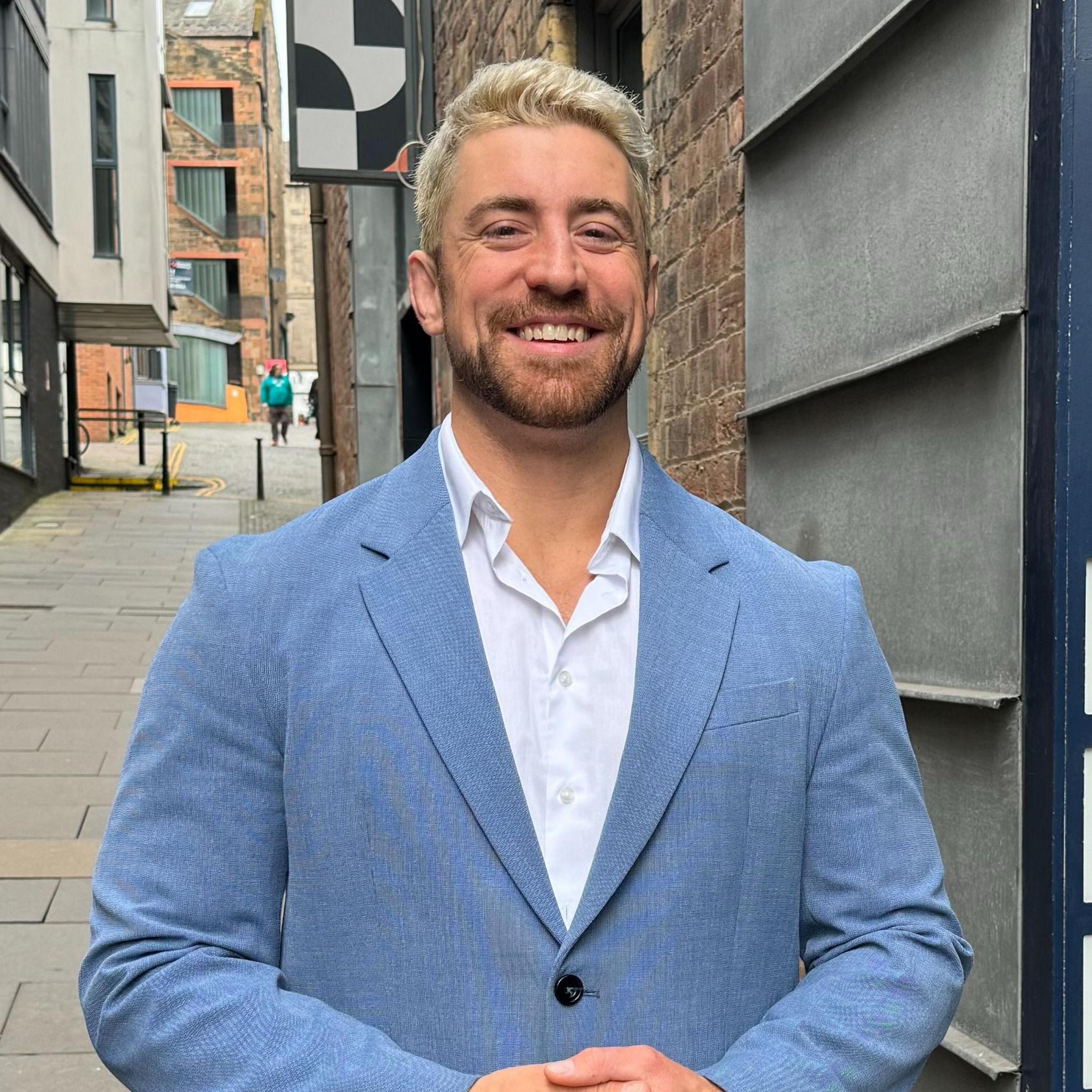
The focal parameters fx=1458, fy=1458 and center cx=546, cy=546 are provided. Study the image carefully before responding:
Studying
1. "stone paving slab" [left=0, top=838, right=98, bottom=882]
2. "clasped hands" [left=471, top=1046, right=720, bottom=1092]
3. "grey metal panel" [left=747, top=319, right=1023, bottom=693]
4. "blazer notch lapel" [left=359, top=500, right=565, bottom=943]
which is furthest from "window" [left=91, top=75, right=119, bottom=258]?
Answer: "clasped hands" [left=471, top=1046, right=720, bottom=1092]

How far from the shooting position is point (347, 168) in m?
6.51

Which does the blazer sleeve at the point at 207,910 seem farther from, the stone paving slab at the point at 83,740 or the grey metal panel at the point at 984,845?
the stone paving slab at the point at 83,740

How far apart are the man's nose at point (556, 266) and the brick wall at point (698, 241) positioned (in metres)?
2.25

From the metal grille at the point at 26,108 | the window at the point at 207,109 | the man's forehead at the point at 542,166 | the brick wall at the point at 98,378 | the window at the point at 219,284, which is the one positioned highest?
the window at the point at 207,109

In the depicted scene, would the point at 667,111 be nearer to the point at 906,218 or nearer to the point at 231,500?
the point at 906,218

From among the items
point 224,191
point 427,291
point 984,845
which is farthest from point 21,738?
point 224,191

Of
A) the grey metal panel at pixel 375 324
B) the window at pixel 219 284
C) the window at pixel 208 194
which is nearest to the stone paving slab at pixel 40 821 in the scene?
the grey metal panel at pixel 375 324

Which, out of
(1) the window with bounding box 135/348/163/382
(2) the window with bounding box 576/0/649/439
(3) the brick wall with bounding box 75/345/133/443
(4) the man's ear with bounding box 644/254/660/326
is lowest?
(4) the man's ear with bounding box 644/254/660/326

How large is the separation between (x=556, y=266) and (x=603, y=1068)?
92cm

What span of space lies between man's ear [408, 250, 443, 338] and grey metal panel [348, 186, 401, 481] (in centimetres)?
967

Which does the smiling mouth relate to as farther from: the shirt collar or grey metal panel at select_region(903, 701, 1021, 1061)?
grey metal panel at select_region(903, 701, 1021, 1061)

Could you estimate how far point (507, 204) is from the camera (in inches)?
71.4

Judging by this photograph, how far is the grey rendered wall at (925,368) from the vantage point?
2.62 m

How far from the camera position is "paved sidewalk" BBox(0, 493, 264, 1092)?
3.88 m
